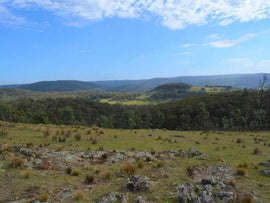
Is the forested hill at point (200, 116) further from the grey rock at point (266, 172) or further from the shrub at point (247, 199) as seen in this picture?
the shrub at point (247, 199)

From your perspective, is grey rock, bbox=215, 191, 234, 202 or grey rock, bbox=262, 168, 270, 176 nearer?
grey rock, bbox=215, 191, 234, 202

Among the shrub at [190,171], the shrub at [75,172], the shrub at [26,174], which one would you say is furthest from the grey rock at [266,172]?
the shrub at [26,174]

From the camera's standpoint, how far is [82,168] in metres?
10.6

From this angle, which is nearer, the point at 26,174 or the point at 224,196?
the point at 224,196

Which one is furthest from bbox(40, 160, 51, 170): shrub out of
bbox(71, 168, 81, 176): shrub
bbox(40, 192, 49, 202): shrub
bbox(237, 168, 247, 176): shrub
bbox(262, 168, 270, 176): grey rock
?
bbox(262, 168, 270, 176): grey rock

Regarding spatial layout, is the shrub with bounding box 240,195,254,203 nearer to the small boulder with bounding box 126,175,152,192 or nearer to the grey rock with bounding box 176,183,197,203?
the grey rock with bounding box 176,183,197,203

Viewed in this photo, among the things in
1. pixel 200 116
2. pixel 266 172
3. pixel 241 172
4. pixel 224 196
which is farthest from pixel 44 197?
pixel 200 116

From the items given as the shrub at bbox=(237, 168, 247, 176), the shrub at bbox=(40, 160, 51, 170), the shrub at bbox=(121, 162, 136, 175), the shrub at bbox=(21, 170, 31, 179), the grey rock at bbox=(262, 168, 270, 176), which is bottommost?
the grey rock at bbox=(262, 168, 270, 176)

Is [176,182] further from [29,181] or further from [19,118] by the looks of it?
[19,118]

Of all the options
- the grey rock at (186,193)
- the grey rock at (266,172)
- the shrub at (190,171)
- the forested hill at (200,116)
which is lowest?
the forested hill at (200,116)

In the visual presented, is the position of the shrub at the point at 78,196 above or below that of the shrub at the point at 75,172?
above

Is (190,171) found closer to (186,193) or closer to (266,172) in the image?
(186,193)

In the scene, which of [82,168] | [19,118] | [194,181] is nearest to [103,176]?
[82,168]

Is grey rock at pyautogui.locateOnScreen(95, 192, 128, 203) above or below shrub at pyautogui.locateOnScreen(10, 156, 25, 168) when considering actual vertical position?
below
